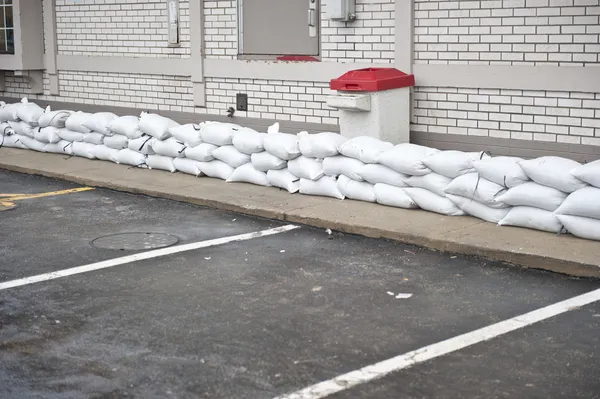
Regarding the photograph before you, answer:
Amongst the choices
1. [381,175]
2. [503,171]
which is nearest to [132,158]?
[381,175]

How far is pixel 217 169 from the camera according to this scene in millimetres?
11273

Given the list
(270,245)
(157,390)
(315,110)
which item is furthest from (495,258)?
(315,110)

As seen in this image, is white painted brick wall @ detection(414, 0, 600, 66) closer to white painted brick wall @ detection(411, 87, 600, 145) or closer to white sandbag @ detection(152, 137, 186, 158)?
white painted brick wall @ detection(411, 87, 600, 145)

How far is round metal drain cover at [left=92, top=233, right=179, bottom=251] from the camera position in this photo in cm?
844

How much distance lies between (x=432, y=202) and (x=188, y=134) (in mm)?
3681

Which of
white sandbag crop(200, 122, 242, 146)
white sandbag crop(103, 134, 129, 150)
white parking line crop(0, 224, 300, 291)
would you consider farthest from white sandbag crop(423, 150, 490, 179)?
white sandbag crop(103, 134, 129, 150)

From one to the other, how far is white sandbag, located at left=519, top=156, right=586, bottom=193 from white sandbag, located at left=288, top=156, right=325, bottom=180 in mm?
2488

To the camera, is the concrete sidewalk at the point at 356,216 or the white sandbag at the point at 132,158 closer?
the concrete sidewalk at the point at 356,216

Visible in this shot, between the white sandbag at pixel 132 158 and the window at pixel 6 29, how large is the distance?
451 cm

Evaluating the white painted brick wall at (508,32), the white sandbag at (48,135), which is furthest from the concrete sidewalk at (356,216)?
the white painted brick wall at (508,32)

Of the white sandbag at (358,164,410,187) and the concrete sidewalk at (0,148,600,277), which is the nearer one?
the concrete sidewalk at (0,148,600,277)

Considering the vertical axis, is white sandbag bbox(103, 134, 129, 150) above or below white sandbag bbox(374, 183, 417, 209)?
above

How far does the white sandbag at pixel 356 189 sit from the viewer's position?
31.7 feet

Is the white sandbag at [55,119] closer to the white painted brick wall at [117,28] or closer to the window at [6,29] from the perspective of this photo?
the white painted brick wall at [117,28]
